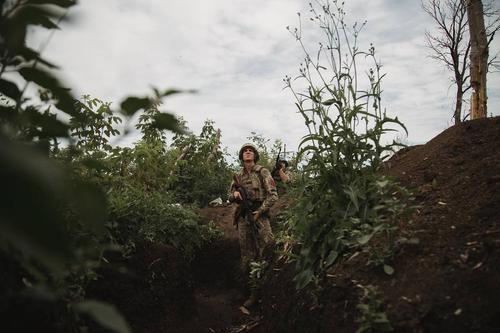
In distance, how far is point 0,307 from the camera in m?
0.78

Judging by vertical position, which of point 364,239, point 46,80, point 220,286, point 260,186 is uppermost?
point 260,186

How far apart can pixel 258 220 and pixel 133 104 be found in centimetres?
530

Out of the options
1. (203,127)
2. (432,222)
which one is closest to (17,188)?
(432,222)

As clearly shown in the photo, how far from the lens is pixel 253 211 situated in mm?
6117

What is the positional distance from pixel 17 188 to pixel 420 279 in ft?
7.36

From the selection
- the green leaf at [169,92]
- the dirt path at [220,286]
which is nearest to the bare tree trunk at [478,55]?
the dirt path at [220,286]

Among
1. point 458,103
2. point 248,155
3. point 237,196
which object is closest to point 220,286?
point 237,196

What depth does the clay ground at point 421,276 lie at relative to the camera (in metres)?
1.89

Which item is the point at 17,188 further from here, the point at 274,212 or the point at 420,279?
the point at 274,212

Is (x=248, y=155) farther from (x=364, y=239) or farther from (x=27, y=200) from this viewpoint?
(x=27, y=200)

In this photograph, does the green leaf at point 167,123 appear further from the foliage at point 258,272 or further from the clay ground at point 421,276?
the foliage at point 258,272

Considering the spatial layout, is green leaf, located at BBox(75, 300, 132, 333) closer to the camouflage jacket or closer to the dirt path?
the dirt path

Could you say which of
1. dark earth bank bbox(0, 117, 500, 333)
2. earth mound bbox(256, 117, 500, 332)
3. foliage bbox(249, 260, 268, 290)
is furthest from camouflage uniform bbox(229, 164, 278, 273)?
earth mound bbox(256, 117, 500, 332)

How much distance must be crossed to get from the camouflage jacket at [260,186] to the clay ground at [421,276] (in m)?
1.61
